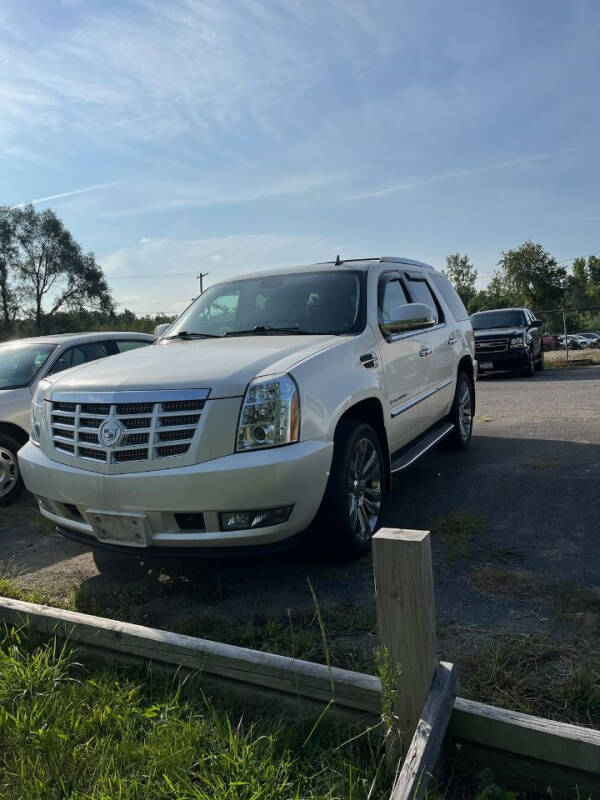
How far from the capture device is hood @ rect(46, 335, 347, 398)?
10.8 ft

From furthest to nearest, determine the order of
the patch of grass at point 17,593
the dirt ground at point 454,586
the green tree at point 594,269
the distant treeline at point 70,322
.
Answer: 1. the green tree at point 594,269
2. the distant treeline at point 70,322
3. the patch of grass at point 17,593
4. the dirt ground at point 454,586

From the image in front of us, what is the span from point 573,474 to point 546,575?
2.38 m

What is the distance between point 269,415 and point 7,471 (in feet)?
11.6

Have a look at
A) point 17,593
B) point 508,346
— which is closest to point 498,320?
point 508,346

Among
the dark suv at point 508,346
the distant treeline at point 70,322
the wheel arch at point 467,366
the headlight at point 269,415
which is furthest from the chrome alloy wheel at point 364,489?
the distant treeline at point 70,322

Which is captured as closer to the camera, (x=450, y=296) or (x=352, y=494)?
(x=352, y=494)

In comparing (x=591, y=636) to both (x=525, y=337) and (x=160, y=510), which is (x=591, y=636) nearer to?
(x=160, y=510)

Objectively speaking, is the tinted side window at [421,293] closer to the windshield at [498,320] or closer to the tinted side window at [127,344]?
the tinted side window at [127,344]

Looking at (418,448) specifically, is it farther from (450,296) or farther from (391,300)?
A: (450,296)

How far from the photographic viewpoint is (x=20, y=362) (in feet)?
20.9

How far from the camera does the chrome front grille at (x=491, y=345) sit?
15.9 m

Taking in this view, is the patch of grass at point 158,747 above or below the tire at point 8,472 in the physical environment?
below


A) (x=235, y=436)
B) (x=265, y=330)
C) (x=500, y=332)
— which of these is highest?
(x=265, y=330)

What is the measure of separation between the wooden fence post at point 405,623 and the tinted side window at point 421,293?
4.02 m
